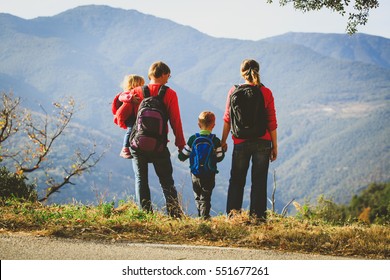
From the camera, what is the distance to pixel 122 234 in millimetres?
5617

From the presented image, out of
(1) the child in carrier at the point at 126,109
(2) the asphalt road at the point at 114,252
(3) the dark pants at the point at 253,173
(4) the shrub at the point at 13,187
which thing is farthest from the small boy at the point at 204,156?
(4) the shrub at the point at 13,187

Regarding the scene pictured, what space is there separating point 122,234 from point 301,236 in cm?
195

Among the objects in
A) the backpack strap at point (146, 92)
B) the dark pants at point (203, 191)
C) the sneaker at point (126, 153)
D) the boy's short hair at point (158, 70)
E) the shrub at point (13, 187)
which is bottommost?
the shrub at point (13, 187)

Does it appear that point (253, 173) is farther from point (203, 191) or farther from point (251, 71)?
point (251, 71)

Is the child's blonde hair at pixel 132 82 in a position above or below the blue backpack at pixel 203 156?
above

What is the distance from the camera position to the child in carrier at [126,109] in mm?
6653

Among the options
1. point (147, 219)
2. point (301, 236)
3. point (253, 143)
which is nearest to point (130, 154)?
point (147, 219)

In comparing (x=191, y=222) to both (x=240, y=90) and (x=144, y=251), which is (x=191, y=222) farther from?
(x=240, y=90)

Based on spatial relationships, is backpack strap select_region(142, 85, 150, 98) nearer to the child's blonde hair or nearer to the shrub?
the child's blonde hair

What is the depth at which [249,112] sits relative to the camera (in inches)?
244

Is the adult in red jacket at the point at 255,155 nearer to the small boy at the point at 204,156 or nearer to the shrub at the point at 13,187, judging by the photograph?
the small boy at the point at 204,156

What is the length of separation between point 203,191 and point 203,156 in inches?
18.9

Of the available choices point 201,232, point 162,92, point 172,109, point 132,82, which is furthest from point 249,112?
point 132,82

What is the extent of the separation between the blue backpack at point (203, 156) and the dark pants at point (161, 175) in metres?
0.33
